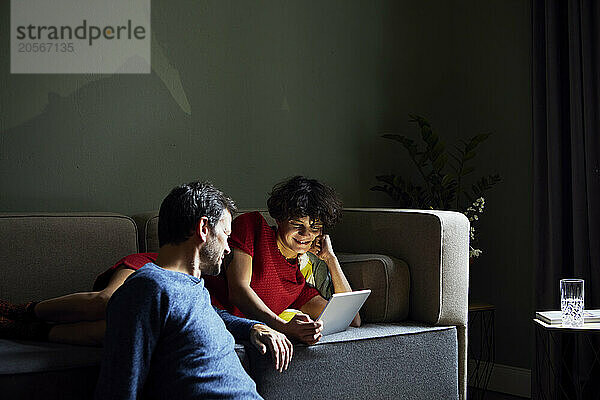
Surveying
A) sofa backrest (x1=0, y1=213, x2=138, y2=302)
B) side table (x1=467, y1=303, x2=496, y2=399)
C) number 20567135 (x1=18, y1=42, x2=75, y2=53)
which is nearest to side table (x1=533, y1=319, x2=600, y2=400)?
side table (x1=467, y1=303, x2=496, y2=399)

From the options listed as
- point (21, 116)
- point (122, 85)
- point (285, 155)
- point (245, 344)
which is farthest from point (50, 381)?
point (285, 155)

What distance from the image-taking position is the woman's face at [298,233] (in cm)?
252

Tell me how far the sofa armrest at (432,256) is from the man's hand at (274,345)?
680mm

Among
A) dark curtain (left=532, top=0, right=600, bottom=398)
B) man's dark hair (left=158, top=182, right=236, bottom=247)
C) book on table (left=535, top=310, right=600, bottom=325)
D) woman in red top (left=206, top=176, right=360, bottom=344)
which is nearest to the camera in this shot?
man's dark hair (left=158, top=182, right=236, bottom=247)

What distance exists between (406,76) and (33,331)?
256 cm

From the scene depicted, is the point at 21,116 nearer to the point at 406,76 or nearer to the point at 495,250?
the point at 406,76

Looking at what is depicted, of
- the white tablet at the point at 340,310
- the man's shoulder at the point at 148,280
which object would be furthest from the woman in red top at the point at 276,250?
the man's shoulder at the point at 148,280

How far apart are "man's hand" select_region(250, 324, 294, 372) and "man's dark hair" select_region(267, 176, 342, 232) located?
18.0 inches

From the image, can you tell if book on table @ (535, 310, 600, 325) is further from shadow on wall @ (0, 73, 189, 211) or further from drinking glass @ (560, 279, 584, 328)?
shadow on wall @ (0, 73, 189, 211)

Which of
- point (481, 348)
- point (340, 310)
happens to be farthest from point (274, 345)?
point (481, 348)

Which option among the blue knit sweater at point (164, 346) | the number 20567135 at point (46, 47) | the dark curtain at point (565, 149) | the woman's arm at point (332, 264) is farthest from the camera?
the dark curtain at point (565, 149)

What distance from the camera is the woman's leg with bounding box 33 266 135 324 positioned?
84.0 inches

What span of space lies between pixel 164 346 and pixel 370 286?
3.63 feet

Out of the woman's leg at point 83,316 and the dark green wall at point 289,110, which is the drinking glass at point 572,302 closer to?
the dark green wall at point 289,110
